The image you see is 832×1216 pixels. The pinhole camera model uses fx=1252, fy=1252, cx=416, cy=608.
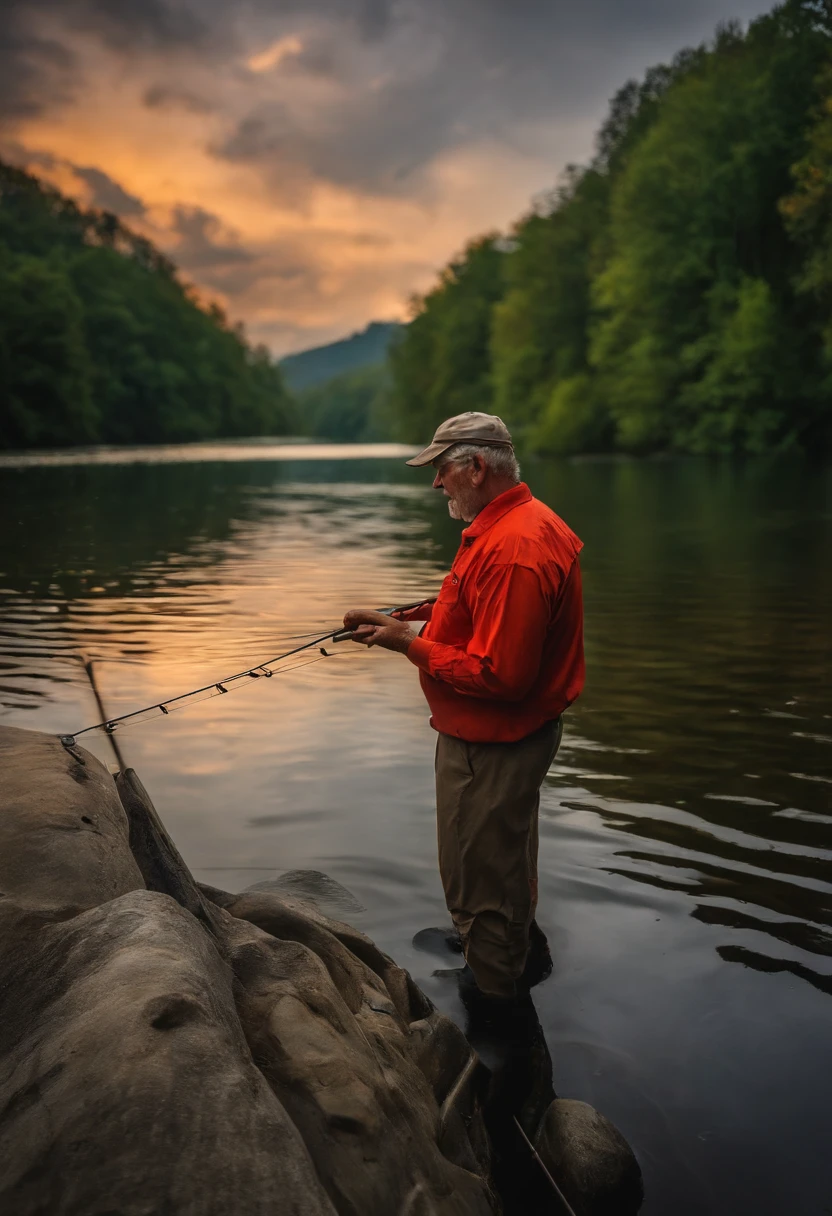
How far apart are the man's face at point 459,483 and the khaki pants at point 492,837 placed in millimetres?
843

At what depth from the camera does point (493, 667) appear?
4242 mm

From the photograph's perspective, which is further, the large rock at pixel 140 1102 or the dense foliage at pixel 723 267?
the dense foliage at pixel 723 267

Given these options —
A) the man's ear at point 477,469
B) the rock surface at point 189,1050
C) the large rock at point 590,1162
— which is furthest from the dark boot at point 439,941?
the man's ear at point 477,469

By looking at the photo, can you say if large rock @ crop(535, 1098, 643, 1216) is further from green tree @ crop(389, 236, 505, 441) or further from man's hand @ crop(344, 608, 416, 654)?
green tree @ crop(389, 236, 505, 441)

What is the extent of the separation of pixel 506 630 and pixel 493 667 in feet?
0.44

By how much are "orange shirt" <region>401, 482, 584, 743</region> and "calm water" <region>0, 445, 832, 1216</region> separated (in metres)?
1.25

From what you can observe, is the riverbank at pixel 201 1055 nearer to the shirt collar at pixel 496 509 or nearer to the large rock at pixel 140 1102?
the large rock at pixel 140 1102

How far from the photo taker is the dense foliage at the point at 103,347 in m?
79.8

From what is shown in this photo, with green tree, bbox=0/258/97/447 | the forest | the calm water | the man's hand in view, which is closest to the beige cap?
the man's hand

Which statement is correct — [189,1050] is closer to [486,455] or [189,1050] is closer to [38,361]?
[486,455]

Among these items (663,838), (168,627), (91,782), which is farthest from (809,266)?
(91,782)

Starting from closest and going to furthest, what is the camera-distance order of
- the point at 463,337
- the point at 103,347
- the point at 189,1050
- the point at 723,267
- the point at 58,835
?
the point at 189,1050
the point at 58,835
the point at 723,267
the point at 463,337
the point at 103,347

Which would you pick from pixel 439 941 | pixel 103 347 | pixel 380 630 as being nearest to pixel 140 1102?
pixel 380 630

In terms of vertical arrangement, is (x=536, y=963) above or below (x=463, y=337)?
below
